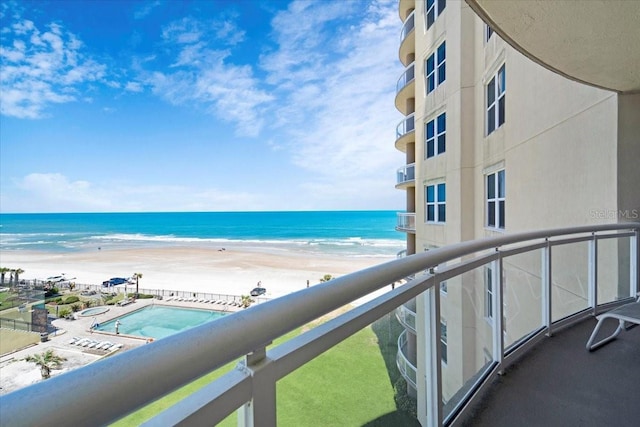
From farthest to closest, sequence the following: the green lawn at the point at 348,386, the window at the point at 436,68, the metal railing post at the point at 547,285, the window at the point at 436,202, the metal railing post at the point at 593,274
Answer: the window at the point at 436,202, the window at the point at 436,68, the metal railing post at the point at 593,274, the metal railing post at the point at 547,285, the green lawn at the point at 348,386

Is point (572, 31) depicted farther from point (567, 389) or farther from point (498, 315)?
point (567, 389)

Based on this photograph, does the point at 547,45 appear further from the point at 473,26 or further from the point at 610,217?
the point at 473,26

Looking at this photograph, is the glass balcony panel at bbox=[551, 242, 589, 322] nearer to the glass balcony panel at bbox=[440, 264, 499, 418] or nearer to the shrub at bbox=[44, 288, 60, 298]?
the glass balcony panel at bbox=[440, 264, 499, 418]

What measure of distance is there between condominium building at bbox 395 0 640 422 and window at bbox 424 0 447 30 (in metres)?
0.06

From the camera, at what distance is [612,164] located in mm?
4230

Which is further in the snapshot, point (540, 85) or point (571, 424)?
point (540, 85)

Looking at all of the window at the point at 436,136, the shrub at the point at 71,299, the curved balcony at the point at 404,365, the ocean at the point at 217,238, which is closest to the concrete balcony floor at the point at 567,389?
the curved balcony at the point at 404,365

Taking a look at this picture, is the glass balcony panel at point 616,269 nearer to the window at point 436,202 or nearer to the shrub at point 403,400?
the shrub at point 403,400

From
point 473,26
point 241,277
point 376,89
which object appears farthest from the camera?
point 241,277

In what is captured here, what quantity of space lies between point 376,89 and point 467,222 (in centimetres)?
2141

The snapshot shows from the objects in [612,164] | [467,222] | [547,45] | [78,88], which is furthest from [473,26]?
[78,88]

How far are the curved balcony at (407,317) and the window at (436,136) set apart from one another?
10172 millimetres

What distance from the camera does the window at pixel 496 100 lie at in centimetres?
804

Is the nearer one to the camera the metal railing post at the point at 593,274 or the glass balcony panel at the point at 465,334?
the glass balcony panel at the point at 465,334
